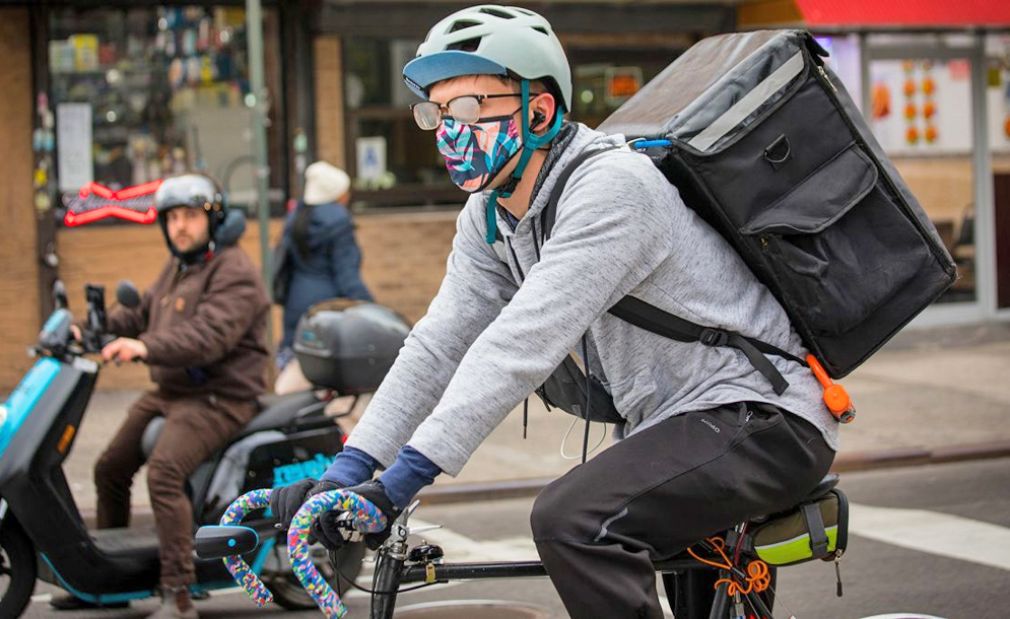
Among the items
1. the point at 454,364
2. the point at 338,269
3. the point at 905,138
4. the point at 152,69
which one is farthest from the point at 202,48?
the point at 454,364

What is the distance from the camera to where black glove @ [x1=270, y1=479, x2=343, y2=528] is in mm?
2889

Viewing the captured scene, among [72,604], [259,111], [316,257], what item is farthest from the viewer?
[259,111]

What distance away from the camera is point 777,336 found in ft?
10.5

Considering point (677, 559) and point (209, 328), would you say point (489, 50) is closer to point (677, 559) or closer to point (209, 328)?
point (677, 559)

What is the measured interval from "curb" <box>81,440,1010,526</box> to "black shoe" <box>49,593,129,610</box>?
267 cm

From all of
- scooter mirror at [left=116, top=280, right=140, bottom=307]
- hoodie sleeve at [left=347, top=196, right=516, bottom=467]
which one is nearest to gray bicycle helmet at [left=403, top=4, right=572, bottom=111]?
hoodie sleeve at [left=347, top=196, right=516, bottom=467]

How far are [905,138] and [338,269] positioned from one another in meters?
7.97

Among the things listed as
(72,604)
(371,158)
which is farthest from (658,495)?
(371,158)

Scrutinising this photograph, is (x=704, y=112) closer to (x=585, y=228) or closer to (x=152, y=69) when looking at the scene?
(x=585, y=228)

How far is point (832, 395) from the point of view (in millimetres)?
3193

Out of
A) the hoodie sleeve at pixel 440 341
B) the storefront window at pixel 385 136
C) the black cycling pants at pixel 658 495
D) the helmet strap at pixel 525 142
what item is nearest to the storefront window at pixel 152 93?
the storefront window at pixel 385 136

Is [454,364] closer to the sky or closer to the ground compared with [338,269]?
closer to the sky

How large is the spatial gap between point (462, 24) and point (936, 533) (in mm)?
4983

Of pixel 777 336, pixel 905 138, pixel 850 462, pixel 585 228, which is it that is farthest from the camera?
pixel 905 138
